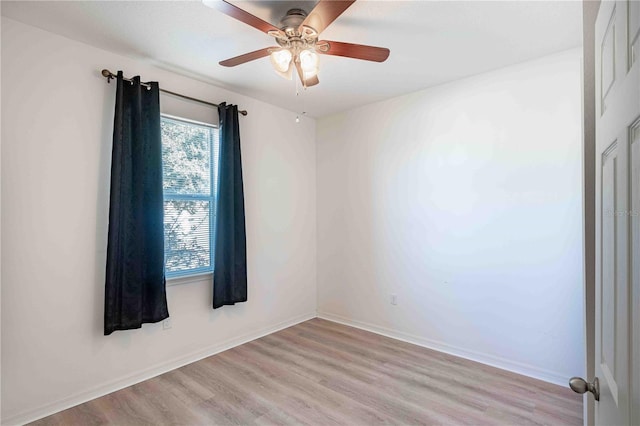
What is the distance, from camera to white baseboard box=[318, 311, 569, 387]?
8.41 ft

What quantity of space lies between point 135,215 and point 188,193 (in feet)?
1.88

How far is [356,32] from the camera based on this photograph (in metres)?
2.24

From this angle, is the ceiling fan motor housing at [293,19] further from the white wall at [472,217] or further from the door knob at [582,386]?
the door knob at [582,386]

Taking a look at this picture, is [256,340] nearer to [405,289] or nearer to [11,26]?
[405,289]

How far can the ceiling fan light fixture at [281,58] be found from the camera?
6.43 ft

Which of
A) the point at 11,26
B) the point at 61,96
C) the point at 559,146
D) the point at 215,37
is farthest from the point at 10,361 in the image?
the point at 559,146

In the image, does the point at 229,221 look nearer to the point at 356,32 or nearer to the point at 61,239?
the point at 61,239

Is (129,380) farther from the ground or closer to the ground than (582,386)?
closer to the ground

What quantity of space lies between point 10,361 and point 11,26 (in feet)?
7.22

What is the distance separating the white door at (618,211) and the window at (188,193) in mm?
2917

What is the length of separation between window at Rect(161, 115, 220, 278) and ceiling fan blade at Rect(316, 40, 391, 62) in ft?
5.34

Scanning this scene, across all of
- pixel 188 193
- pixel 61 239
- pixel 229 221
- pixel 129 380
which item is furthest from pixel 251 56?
pixel 129 380

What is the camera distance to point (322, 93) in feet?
11.1

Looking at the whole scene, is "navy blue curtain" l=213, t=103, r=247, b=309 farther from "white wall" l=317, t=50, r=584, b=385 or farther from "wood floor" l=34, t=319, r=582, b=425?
"white wall" l=317, t=50, r=584, b=385
